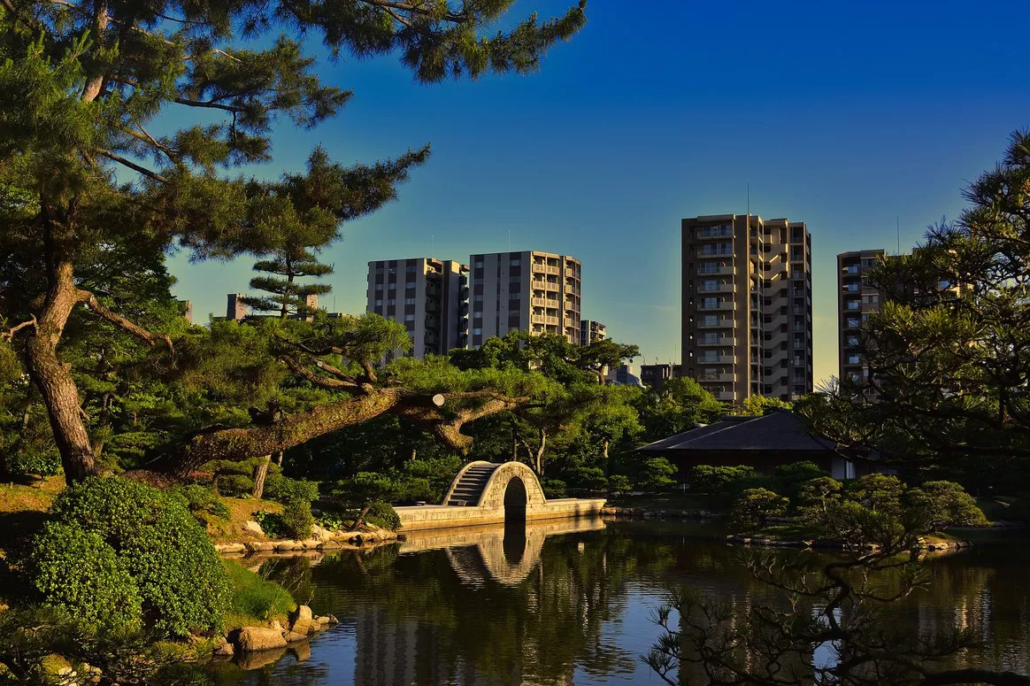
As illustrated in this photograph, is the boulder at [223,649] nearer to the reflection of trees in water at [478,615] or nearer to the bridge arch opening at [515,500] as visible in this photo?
the reflection of trees in water at [478,615]

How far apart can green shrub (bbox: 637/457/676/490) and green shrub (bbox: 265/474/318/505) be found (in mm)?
18398

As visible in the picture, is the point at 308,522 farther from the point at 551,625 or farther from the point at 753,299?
the point at 753,299

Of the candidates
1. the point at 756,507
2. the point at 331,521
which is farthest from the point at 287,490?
the point at 756,507

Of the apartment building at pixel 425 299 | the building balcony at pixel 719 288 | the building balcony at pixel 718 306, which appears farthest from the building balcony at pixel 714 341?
the apartment building at pixel 425 299

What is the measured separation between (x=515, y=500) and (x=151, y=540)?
24.5 meters

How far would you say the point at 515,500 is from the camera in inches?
1367

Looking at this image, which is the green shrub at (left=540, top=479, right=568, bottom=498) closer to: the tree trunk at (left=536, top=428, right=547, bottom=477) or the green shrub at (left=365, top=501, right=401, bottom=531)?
the tree trunk at (left=536, top=428, right=547, bottom=477)

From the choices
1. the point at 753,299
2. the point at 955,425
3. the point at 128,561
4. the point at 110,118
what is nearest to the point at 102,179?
the point at 110,118

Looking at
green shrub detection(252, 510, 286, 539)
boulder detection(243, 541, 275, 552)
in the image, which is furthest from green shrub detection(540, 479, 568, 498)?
boulder detection(243, 541, 275, 552)

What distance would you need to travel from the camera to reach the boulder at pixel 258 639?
12188mm

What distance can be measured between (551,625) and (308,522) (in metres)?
11.5

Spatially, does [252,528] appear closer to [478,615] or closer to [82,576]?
[478,615]

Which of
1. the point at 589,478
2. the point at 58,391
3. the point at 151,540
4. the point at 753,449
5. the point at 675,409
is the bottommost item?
the point at 589,478

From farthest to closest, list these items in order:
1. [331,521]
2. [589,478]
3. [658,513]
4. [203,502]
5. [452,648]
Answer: [589,478] < [658,513] < [331,521] < [203,502] < [452,648]
